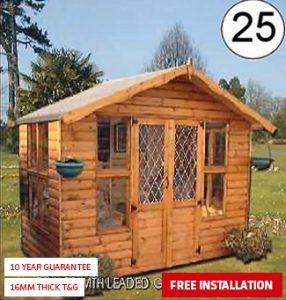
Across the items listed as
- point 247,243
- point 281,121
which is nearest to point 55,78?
point 247,243

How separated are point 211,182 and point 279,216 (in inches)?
157

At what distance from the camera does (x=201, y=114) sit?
6051 millimetres

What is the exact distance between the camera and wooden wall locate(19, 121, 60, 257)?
198 inches

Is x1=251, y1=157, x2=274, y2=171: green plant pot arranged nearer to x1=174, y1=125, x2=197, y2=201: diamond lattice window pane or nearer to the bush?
the bush

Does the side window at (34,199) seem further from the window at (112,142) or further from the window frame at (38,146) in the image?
the window at (112,142)

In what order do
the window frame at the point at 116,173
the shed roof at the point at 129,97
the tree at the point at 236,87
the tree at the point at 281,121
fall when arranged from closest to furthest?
the shed roof at the point at 129,97
the window frame at the point at 116,173
the tree at the point at 236,87
the tree at the point at 281,121

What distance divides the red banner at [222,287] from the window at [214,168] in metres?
1.49

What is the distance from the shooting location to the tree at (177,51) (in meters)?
5.43

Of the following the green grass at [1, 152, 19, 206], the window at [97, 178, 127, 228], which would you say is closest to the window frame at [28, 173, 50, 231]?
the green grass at [1, 152, 19, 206]

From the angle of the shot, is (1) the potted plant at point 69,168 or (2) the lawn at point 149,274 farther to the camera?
(2) the lawn at point 149,274

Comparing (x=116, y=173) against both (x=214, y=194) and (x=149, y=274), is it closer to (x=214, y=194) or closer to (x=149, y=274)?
(x=149, y=274)

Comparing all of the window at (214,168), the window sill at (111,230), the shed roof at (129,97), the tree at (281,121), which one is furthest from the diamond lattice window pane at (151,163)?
the tree at (281,121)

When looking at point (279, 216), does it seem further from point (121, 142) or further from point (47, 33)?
point (47, 33)

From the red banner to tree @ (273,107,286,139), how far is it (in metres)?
4.43
